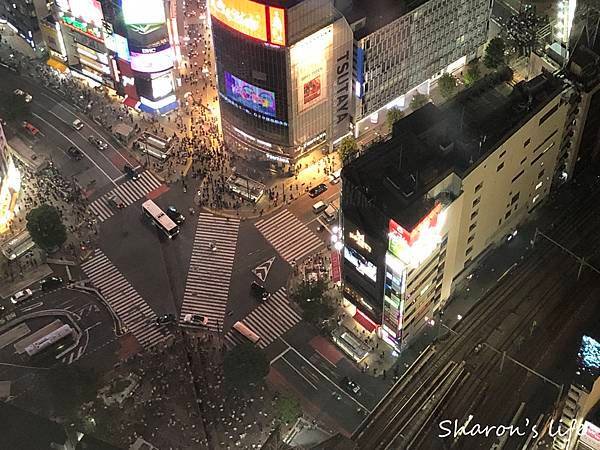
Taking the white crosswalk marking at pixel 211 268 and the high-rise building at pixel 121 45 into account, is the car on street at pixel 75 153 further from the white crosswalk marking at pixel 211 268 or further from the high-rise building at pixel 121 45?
the white crosswalk marking at pixel 211 268

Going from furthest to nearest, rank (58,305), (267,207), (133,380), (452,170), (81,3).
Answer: (81,3) < (267,207) < (58,305) < (133,380) < (452,170)

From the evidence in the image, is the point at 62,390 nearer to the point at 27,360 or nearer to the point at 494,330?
the point at 27,360

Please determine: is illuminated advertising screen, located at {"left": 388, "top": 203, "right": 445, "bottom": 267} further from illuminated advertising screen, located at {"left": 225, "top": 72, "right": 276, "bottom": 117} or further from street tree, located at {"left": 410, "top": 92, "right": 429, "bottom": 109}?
street tree, located at {"left": 410, "top": 92, "right": 429, "bottom": 109}

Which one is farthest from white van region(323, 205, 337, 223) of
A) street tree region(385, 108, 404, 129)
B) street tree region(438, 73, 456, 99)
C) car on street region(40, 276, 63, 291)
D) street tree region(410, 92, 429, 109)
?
car on street region(40, 276, 63, 291)

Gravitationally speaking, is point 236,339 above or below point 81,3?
below

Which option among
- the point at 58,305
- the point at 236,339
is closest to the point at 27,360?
the point at 58,305

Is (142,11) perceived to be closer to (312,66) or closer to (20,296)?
(312,66)

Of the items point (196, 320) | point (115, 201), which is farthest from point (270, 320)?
point (115, 201)
